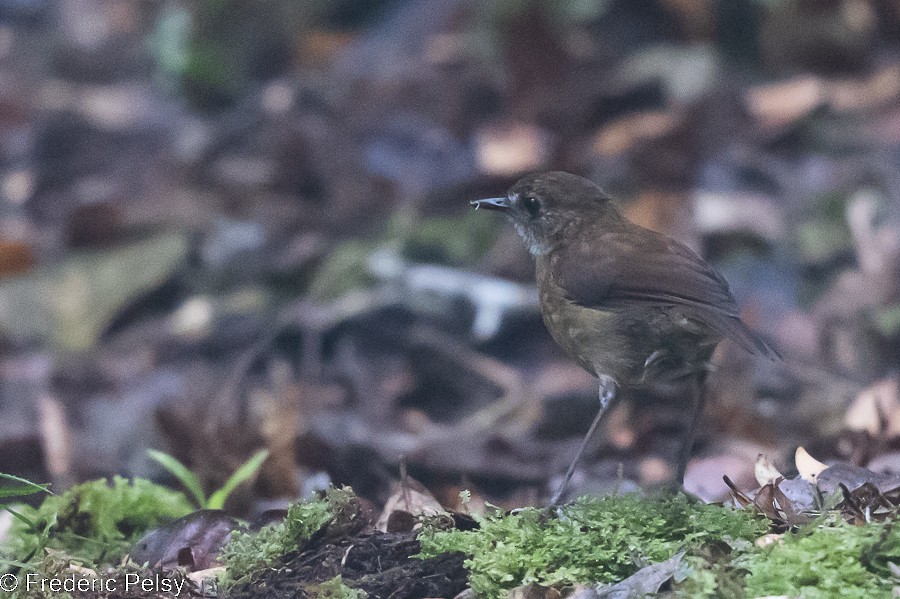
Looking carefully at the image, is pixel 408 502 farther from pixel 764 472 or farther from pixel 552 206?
pixel 552 206

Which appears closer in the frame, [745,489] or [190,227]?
[745,489]

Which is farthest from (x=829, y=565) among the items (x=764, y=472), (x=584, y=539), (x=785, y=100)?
(x=785, y=100)

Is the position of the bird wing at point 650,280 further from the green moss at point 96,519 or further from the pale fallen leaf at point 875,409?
the green moss at point 96,519

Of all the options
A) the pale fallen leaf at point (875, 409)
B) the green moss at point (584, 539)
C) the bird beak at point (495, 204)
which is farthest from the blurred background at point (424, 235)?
the green moss at point (584, 539)

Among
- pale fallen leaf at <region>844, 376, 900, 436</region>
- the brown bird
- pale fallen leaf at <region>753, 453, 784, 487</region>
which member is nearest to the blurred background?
pale fallen leaf at <region>844, 376, 900, 436</region>

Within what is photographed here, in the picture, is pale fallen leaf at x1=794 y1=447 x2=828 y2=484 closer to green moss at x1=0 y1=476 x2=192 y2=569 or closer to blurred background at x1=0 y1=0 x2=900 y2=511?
blurred background at x1=0 y1=0 x2=900 y2=511

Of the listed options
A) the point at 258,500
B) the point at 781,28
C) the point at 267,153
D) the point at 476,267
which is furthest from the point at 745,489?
the point at 267,153

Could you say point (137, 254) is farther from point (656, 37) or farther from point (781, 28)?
point (781, 28)
